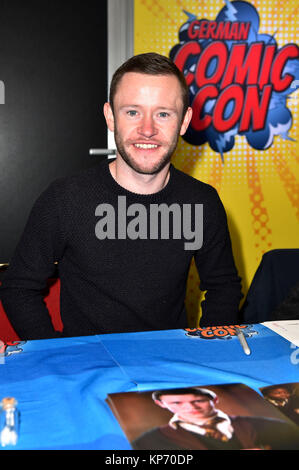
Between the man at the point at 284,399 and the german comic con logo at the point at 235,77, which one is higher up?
the german comic con logo at the point at 235,77

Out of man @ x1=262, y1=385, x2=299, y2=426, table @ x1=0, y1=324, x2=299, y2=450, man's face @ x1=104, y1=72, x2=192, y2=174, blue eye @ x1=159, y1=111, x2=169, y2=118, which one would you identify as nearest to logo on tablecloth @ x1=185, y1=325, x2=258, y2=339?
table @ x1=0, y1=324, x2=299, y2=450

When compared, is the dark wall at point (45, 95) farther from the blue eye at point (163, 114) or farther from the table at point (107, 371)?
the table at point (107, 371)

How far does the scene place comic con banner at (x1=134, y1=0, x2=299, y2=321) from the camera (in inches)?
117

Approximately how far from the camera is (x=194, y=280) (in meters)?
3.09

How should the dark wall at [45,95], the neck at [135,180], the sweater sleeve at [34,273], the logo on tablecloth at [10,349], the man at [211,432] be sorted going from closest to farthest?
the man at [211,432], the logo on tablecloth at [10,349], the sweater sleeve at [34,273], the neck at [135,180], the dark wall at [45,95]

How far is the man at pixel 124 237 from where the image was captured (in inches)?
58.0

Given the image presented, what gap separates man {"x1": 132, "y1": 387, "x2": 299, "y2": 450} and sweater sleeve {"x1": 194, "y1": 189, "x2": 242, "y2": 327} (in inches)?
28.1

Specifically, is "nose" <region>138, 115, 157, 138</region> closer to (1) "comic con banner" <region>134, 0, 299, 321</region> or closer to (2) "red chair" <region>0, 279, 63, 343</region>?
(2) "red chair" <region>0, 279, 63, 343</region>

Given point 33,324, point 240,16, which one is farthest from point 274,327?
point 240,16

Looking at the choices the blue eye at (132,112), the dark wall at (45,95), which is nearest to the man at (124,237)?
the blue eye at (132,112)

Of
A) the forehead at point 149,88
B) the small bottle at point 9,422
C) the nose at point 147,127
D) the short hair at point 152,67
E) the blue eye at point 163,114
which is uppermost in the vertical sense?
the short hair at point 152,67

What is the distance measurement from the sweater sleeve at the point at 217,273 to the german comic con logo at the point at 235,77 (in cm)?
147

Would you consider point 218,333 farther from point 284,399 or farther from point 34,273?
point 34,273

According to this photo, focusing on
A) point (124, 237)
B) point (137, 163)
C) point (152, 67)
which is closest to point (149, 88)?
point (152, 67)
